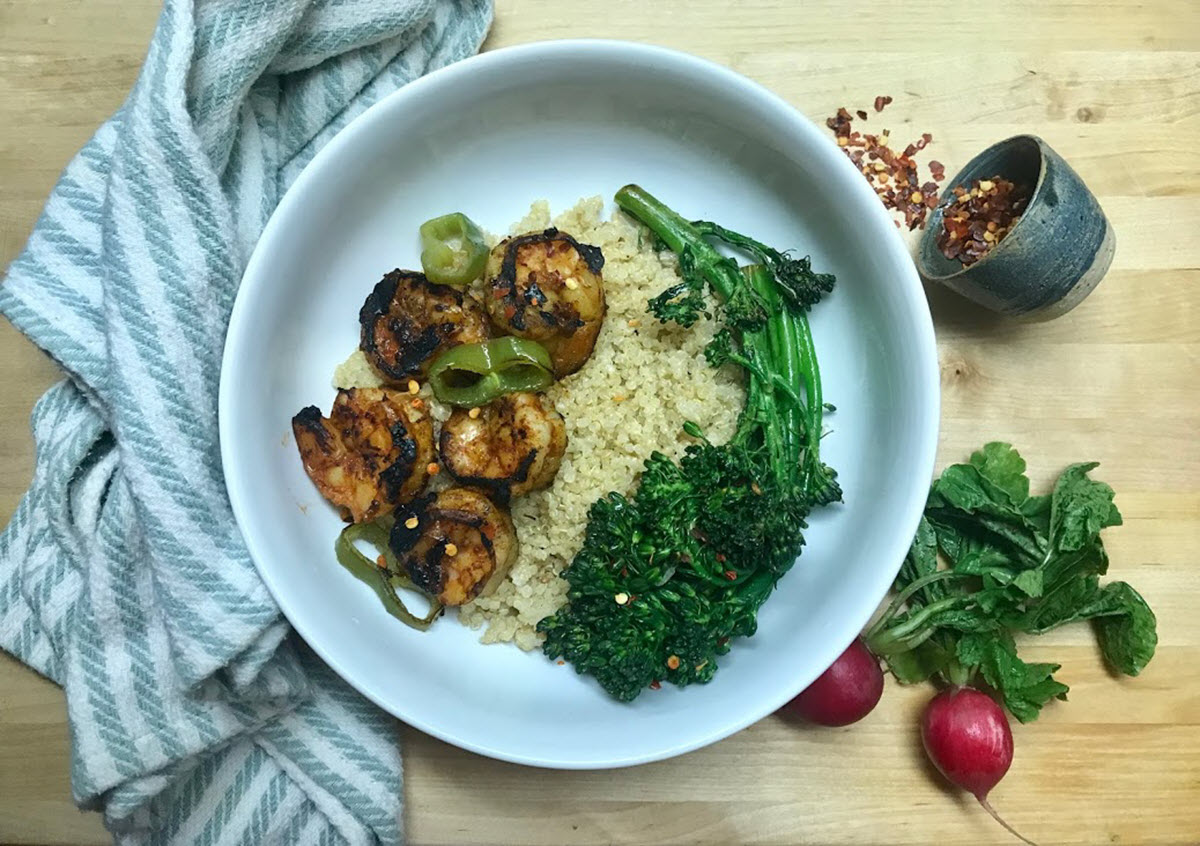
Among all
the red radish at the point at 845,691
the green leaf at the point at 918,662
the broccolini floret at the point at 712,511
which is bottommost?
the green leaf at the point at 918,662

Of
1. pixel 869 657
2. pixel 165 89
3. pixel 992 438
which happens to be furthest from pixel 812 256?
pixel 165 89

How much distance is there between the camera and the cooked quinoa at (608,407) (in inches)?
82.0

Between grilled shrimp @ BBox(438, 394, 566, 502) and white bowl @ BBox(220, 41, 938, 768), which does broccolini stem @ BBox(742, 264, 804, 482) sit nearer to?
white bowl @ BBox(220, 41, 938, 768)

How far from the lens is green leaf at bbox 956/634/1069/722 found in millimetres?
2148

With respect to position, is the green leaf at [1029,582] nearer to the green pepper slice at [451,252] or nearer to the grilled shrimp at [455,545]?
the grilled shrimp at [455,545]

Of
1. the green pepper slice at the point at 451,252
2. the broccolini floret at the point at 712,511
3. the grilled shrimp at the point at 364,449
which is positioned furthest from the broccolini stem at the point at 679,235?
the grilled shrimp at the point at 364,449

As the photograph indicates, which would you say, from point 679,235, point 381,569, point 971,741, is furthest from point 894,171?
point 381,569

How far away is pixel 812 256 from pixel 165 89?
1.55 metres

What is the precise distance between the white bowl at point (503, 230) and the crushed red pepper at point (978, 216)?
0.86 feet

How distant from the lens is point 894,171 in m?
2.26

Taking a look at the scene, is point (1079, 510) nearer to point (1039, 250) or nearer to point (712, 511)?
point (1039, 250)

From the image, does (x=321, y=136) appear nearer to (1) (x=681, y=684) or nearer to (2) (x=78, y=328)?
(2) (x=78, y=328)

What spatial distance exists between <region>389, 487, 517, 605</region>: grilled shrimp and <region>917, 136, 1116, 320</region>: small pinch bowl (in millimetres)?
1231

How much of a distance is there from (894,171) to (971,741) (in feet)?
4.68
